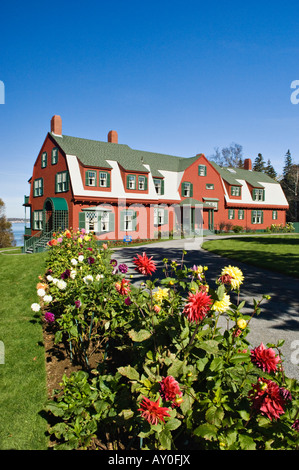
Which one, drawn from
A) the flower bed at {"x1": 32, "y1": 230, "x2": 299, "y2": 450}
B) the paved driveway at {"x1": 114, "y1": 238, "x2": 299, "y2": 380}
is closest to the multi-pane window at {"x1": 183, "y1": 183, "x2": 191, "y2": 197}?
the paved driveway at {"x1": 114, "y1": 238, "x2": 299, "y2": 380}

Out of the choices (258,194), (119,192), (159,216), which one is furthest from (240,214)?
(119,192)

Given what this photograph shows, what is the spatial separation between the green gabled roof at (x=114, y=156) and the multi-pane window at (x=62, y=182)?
1.78 meters

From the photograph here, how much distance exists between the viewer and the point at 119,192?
24.2 meters

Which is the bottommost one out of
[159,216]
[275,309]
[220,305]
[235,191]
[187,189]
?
[275,309]

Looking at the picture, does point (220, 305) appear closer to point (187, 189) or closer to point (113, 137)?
point (113, 137)

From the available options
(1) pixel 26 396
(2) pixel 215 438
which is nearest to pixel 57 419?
(1) pixel 26 396

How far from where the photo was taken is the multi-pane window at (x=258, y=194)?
37.3 metres

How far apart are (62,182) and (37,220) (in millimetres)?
5434

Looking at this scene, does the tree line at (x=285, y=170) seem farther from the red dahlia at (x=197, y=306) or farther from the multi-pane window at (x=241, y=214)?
the red dahlia at (x=197, y=306)

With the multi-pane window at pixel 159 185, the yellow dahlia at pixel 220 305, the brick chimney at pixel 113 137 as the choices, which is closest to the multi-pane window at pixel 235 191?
the multi-pane window at pixel 159 185

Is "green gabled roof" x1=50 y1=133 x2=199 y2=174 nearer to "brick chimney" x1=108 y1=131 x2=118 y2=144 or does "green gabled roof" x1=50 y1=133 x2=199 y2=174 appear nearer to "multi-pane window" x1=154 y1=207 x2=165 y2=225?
"brick chimney" x1=108 y1=131 x2=118 y2=144

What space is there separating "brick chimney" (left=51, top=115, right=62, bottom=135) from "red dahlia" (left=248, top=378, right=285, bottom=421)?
26.4 meters
